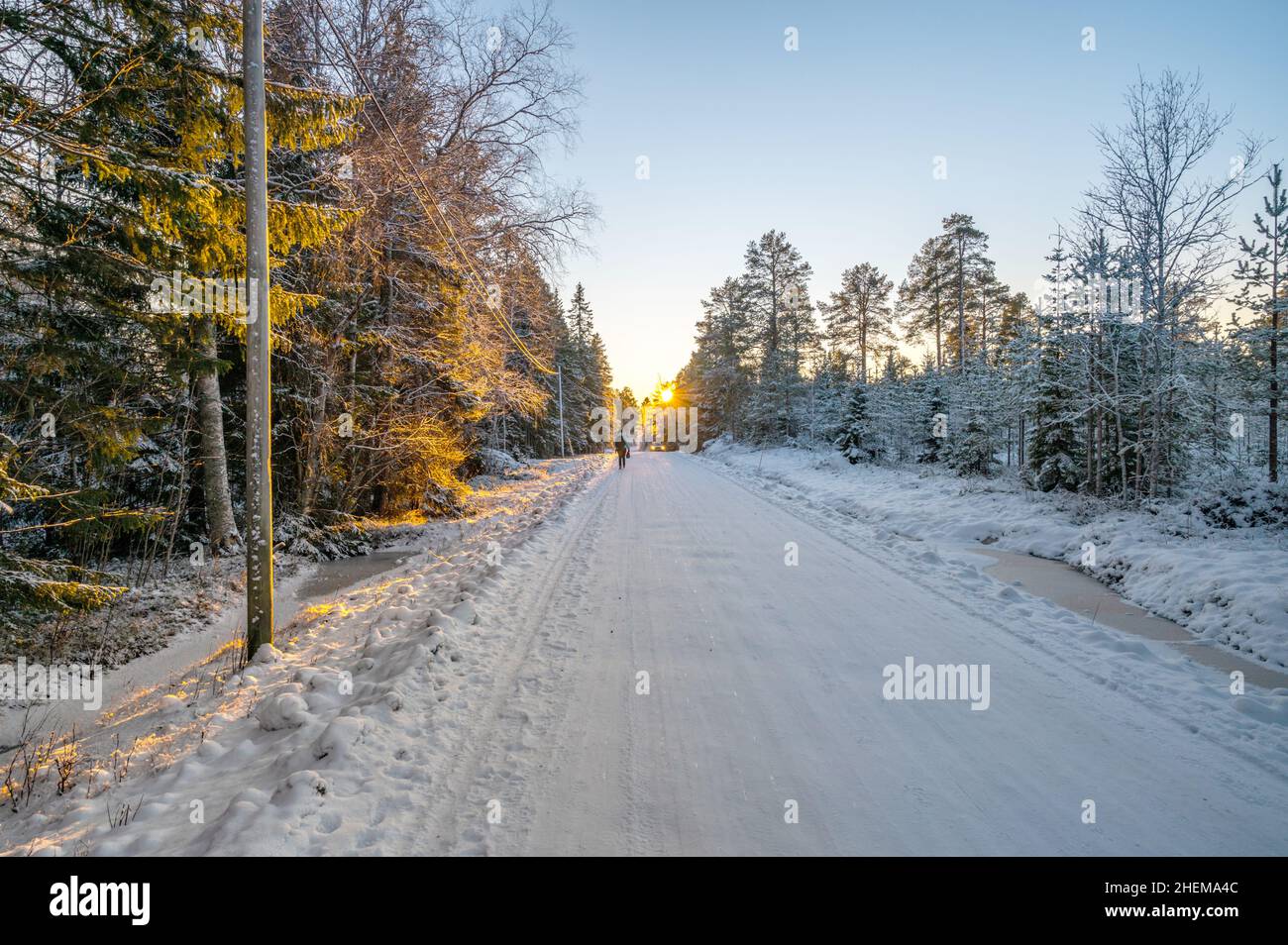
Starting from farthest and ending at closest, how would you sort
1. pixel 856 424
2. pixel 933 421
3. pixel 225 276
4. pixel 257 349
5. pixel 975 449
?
pixel 856 424 → pixel 933 421 → pixel 975 449 → pixel 225 276 → pixel 257 349

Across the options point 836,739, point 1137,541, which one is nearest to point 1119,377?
point 1137,541

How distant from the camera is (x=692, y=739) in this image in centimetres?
368

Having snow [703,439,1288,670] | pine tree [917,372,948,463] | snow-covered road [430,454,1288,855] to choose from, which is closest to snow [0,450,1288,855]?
snow-covered road [430,454,1288,855]

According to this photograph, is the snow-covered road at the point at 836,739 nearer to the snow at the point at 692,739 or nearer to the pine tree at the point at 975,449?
the snow at the point at 692,739

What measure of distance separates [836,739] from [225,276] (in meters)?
8.90

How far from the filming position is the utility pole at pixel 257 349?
529cm

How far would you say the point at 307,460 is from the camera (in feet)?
38.0

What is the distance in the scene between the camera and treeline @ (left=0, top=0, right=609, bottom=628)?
5.65 m

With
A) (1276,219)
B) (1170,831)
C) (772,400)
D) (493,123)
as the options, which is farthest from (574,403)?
(1170,831)

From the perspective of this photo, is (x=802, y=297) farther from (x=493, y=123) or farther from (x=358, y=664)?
(x=358, y=664)

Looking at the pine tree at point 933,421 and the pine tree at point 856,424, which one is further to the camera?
the pine tree at point 856,424

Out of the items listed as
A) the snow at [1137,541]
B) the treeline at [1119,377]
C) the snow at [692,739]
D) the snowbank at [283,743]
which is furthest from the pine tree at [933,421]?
the snowbank at [283,743]

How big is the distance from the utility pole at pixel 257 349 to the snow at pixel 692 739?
2.61ft

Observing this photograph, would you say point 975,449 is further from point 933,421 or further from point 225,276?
point 225,276
